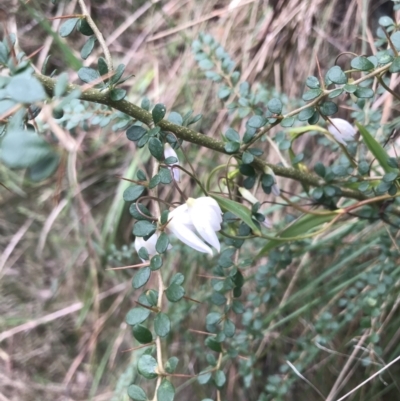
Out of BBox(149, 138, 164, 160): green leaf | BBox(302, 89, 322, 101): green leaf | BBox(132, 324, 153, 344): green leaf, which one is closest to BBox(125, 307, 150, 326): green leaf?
BBox(132, 324, 153, 344): green leaf

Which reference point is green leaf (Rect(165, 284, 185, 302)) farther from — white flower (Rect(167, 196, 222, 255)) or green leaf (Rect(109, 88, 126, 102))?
green leaf (Rect(109, 88, 126, 102))

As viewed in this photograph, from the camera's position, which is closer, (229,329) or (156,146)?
(156,146)

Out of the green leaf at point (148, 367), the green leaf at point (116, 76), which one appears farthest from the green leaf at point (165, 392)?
the green leaf at point (116, 76)

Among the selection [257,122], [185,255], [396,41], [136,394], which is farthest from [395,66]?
[185,255]

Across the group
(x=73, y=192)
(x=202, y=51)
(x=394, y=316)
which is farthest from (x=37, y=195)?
(x=394, y=316)

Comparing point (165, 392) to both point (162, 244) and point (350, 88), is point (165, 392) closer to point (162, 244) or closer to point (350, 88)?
point (162, 244)

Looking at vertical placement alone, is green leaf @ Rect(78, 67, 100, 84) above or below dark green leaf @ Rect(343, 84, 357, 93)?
above

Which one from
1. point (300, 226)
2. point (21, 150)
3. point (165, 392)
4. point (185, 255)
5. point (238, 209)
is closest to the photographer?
point (21, 150)

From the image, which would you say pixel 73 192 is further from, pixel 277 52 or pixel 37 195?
pixel 277 52
